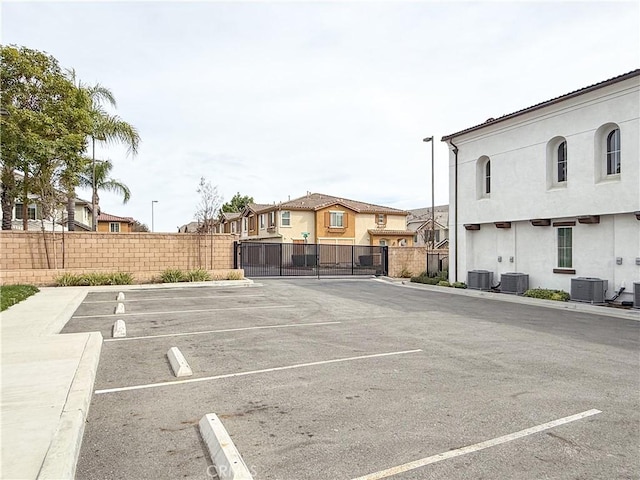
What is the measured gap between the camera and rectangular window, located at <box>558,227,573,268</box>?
15789 millimetres

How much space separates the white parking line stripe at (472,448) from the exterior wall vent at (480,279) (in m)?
14.3

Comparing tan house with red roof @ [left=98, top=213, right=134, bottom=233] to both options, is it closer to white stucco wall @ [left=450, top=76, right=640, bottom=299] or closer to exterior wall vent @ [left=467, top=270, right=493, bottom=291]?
white stucco wall @ [left=450, top=76, right=640, bottom=299]

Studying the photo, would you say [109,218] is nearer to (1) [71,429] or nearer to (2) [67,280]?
(2) [67,280]

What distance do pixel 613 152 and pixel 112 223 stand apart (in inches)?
2110

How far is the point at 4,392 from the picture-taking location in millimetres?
5188

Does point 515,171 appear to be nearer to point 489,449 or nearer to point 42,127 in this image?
point 489,449

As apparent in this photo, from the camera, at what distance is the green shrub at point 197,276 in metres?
20.3

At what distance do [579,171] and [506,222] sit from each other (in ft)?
11.4

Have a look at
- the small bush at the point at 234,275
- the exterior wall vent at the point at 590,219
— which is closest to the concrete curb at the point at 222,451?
the exterior wall vent at the point at 590,219

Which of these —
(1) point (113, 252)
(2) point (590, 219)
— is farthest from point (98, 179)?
(2) point (590, 219)

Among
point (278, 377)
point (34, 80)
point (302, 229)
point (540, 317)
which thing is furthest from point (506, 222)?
point (302, 229)

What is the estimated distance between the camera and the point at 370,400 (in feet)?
17.0

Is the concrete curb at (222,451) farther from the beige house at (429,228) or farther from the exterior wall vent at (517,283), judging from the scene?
the beige house at (429,228)

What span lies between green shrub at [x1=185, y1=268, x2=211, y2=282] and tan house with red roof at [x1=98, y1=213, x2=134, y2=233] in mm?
37660
